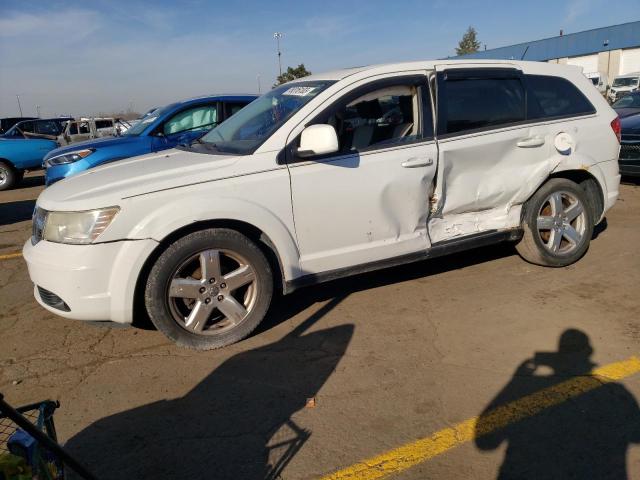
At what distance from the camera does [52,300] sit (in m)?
3.42

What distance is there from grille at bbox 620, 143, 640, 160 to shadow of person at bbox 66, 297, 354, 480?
6.64 metres

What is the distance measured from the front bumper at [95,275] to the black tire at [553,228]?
3.16 m

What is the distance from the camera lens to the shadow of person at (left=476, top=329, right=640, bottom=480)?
90.1 inches

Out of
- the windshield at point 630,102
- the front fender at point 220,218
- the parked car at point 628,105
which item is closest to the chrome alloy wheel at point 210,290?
the front fender at point 220,218

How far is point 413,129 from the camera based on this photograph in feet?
13.3

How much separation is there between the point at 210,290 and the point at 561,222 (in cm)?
316

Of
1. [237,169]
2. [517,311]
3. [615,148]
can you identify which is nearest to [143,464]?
[237,169]

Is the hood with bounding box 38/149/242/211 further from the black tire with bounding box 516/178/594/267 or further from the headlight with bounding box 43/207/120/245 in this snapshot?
the black tire with bounding box 516/178/594/267


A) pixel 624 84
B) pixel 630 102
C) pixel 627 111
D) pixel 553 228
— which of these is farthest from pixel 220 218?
pixel 624 84

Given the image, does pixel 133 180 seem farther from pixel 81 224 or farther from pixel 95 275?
pixel 95 275

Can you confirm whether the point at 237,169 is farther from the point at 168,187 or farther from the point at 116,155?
the point at 116,155

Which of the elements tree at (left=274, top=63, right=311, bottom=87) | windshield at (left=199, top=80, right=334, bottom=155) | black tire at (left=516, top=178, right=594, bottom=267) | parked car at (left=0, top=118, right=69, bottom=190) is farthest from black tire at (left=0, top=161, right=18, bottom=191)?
tree at (left=274, top=63, right=311, bottom=87)

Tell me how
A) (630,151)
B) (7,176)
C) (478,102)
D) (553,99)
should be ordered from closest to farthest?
1. (478,102)
2. (553,99)
3. (630,151)
4. (7,176)

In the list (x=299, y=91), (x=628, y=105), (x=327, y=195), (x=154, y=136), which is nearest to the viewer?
(x=327, y=195)
